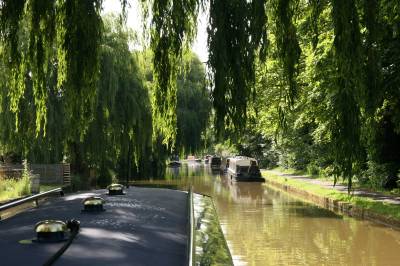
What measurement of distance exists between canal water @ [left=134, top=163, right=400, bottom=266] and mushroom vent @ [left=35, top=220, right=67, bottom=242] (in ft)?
26.7

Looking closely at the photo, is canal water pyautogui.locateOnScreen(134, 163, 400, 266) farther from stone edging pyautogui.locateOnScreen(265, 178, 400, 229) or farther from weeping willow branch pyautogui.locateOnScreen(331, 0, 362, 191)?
weeping willow branch pyautogui.locateOnScreen(331, 0, 362, 191)

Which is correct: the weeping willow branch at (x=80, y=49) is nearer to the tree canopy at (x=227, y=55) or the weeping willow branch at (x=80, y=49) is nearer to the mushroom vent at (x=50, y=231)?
the tree canopy at (x=227, y=55)

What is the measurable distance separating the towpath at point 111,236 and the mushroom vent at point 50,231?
38mm

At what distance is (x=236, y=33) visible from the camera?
4332 mm

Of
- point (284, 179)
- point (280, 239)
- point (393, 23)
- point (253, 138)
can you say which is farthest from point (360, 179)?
point (253, 138)

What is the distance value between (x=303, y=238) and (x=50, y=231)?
1191 cm

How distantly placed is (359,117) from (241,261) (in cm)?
724

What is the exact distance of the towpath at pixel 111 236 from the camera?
9.93ft

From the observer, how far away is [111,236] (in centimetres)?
351

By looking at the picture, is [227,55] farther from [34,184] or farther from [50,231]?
[34,184]

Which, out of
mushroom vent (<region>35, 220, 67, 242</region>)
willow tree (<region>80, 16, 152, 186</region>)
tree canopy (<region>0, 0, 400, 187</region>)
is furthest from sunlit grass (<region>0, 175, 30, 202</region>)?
mushroom vent (<region>35, 220, 67, 242</region>)

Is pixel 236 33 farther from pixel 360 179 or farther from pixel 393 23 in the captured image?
pixel 360 179

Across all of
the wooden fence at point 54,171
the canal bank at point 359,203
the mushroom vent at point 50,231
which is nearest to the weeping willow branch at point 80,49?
the mushroom vent at point 50,231

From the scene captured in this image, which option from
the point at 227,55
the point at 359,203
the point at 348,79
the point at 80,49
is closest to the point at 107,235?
the point at 227,55
